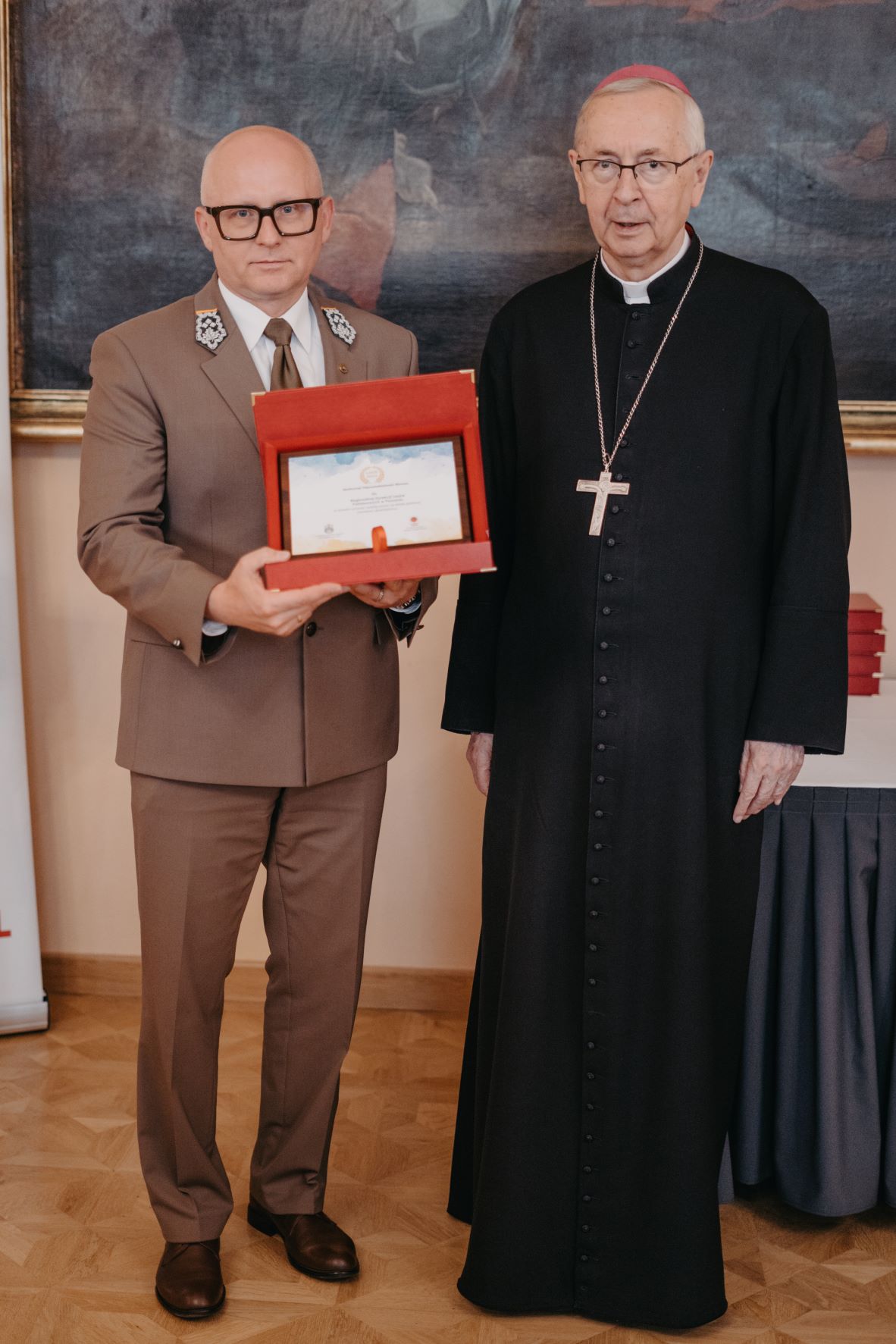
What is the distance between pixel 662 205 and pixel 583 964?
127cm

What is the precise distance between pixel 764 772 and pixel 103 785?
224 centimetres

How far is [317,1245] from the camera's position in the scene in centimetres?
250

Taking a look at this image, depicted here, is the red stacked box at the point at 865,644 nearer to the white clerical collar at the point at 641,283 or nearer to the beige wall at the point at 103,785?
the beige wall at the point at 103,785

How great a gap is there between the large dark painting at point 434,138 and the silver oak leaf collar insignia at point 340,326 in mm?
1172

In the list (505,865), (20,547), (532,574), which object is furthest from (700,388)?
(20,547)

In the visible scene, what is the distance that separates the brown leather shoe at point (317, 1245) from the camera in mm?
2477

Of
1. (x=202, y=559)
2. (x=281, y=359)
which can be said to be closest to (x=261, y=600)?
(x=202, y=559)

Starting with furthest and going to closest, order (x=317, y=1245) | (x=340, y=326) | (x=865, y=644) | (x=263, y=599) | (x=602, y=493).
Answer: (x=865, y=644) < (x=317, y=1245) < (x=340, y=326) < (x=602, y=493) < (x=263, y=599)

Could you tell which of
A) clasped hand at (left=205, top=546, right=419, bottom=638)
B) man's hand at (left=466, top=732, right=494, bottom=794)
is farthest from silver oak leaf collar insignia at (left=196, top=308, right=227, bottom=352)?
man's hand at (left=466, top=732, right=494, bottom=794)

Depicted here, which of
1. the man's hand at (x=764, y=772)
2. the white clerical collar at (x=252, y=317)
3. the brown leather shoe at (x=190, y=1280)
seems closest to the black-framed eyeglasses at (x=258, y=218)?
the white clerical collar at (x=252, y=317)

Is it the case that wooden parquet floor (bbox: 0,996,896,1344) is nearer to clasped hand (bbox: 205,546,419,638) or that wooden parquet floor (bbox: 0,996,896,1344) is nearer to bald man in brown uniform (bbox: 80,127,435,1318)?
bald man in brown uniform (bbox: 80,127,435,1318)

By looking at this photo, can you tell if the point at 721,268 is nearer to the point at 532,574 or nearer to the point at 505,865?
the point at 532,574

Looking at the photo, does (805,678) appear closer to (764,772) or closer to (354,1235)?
(764,772)

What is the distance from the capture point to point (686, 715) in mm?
2207
